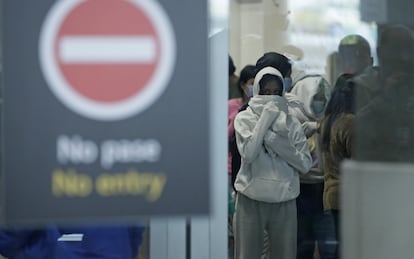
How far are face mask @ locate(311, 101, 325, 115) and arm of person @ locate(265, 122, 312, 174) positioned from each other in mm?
221

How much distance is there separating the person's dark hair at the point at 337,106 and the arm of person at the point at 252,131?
0.37m

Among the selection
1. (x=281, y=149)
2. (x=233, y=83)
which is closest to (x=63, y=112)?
(x=281, y=149)

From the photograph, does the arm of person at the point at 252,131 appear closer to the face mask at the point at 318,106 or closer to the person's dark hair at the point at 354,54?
the face mask at the point at 318,106

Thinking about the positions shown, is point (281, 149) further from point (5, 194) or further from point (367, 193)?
point (5, 194)

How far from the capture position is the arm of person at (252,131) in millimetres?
5031

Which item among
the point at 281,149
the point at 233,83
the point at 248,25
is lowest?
the point at 281,149

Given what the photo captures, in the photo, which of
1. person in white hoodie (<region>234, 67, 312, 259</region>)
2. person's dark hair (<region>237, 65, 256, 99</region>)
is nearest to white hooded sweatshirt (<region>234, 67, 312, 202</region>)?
person in white hoodie (<region>234, 67, 312, 259</region>)

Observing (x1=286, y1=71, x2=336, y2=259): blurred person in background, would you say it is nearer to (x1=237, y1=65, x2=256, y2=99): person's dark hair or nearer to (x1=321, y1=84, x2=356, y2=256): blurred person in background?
(x1=321, y1=84, x2=356, y2=256): blurred person in background

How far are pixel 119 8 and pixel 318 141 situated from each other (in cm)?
289

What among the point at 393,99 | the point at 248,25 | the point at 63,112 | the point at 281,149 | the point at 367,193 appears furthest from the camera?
the point at 248,25

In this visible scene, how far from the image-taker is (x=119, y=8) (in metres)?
2.59

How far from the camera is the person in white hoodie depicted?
507 centimetres

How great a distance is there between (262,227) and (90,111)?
2.88 m

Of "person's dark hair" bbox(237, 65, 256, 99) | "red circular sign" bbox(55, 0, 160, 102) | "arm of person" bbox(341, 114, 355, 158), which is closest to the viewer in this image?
"red circular sign" bbox(55, 0, 160, 102)
